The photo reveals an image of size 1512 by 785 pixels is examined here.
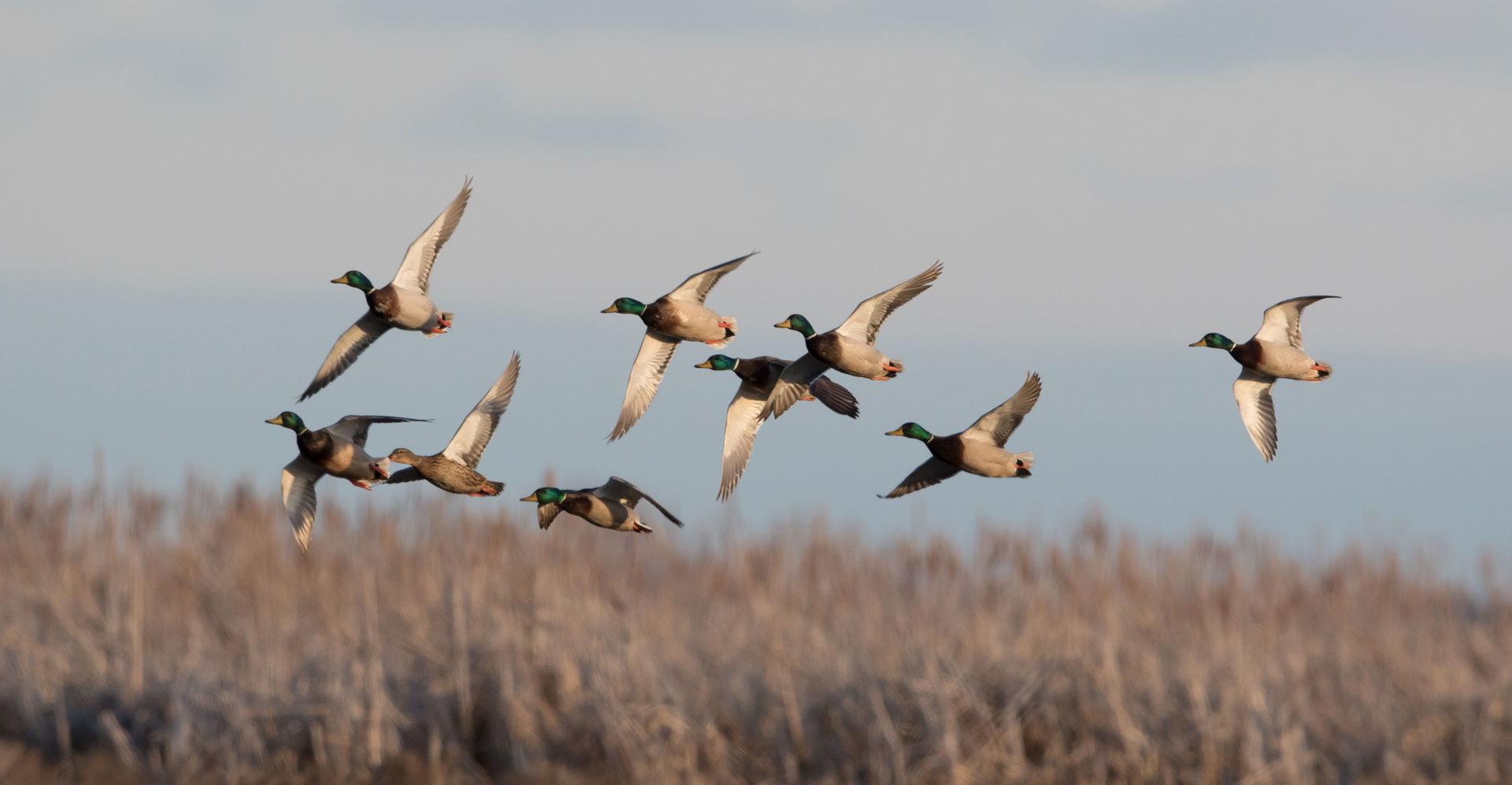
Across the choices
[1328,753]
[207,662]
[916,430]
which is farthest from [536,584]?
[1328,753]

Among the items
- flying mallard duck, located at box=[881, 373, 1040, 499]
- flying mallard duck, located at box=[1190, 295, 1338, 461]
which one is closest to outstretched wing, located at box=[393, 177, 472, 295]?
flying mallard duck, located at box=[881, 373, 1040, 499]

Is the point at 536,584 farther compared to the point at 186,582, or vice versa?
the point at 186,582

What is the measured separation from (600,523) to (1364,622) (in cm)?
1487

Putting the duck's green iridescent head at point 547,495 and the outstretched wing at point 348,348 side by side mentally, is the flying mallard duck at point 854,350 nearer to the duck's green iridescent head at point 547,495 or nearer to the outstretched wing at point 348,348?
the duck's green iridescent head at point 547,495

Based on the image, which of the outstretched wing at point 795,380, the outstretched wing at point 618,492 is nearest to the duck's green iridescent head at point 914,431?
the outstretched wing at point 795,380

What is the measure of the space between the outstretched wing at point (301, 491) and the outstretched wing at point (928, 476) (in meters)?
3.33

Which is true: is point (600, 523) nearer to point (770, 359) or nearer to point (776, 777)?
point (770, 359)

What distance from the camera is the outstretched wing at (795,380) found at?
684 cm

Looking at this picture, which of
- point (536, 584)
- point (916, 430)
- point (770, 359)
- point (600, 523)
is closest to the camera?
point (600, 523)

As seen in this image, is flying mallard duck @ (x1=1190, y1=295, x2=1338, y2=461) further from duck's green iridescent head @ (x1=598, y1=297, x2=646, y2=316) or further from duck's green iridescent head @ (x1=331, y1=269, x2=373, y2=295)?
duck's green iridescent head @ (x1=331, y1=269, x2=373, y2=295)

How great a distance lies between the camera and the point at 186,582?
17.3 m

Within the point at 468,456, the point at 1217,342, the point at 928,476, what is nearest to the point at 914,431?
the point at 928,476

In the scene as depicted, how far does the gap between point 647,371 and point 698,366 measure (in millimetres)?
598

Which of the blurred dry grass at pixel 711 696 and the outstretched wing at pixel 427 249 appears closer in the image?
the outstretched wing at pixel 427 249
